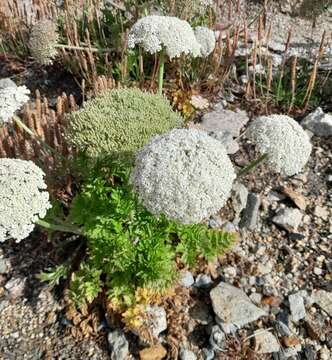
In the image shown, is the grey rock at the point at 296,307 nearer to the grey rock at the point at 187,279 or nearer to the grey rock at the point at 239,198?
the grey rock at the point at 187,279

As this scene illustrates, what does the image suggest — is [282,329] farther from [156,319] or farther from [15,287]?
[15,287]

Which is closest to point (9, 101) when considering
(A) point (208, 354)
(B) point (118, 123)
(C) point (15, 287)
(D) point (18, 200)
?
(B) point (118, 123)

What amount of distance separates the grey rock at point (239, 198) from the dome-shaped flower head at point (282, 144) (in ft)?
3.46

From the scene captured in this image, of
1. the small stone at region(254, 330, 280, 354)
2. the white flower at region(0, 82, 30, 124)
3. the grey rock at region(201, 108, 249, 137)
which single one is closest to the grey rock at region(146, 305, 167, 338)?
the small stone at region(254, 330, 280, 354)

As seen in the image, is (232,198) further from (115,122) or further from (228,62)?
(228,62)

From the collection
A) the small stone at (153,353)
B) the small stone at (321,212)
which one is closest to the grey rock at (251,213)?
the small stone at (321,212)

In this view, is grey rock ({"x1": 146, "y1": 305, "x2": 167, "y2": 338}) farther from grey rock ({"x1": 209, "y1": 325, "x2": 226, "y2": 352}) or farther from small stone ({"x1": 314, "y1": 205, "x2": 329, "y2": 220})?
small stone ({"x1": 314, "y1": 205, "x2": 329, "y2": 220})

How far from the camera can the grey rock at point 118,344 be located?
2.97 meters

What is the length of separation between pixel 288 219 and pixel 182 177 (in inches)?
69.3

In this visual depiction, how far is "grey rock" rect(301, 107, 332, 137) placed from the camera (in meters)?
4.55

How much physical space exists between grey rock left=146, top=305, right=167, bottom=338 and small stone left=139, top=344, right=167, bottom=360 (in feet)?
0.29

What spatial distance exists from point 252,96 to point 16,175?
333 centimetres

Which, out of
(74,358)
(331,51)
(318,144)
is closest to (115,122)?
(74,358)

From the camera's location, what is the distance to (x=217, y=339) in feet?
9.95
